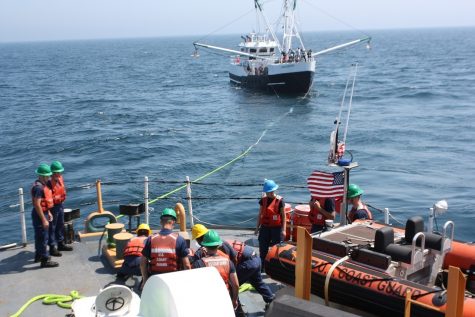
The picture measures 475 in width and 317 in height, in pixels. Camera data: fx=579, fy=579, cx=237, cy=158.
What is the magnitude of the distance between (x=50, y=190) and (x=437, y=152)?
22212mm

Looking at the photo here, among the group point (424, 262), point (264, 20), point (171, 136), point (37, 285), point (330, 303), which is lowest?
point (171, 136)

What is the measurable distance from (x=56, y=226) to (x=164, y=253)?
10.6 ft

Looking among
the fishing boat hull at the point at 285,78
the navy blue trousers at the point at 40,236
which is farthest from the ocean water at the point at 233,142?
the navy blue trousers at the point at 40,236

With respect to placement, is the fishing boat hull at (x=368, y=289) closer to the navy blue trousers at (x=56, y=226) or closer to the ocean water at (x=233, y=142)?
the navy blue trousers at (x=56, y=226)

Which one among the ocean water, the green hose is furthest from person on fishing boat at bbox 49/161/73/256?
the green hose

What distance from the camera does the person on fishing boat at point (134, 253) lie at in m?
7.21

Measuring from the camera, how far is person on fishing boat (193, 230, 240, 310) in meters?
5.63

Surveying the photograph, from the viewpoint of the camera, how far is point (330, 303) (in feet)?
19.1

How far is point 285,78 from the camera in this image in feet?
176

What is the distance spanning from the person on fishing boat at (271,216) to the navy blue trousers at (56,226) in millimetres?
2973

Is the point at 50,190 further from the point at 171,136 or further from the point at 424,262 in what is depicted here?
the point at 171,136

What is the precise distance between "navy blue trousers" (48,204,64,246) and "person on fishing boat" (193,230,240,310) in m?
3.41

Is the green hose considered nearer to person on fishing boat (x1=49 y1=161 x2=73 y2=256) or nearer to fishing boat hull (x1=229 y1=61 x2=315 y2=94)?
person on fishing boat (x1=49 y1=161 x2=73 y2=256)

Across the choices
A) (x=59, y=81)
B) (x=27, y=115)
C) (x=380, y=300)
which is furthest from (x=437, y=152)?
(x=59, y=81)
